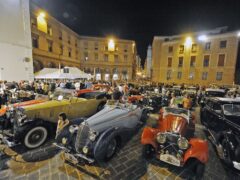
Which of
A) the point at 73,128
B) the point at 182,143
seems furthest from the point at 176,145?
the point at 73,128

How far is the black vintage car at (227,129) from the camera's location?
114 inches

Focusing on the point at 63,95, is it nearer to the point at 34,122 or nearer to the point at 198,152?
the point at 34,122

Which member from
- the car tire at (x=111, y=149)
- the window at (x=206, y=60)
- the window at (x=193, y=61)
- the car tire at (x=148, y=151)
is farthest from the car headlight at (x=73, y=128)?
the window at (x=206, y=60)

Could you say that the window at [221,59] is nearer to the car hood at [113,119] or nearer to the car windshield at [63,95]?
the car hood at [113,119]

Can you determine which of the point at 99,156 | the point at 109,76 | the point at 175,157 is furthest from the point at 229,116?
the point at 109,76

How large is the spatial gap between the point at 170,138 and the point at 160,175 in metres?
0.86

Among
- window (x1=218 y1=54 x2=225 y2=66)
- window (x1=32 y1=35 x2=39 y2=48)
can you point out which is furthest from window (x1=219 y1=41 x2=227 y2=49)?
window (x1=32 y1=35 x2=39 y2=48)

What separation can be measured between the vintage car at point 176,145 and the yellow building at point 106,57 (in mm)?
31365

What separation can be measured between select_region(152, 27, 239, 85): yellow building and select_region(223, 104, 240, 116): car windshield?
2546 centimetres

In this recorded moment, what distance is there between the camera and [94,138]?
3.12 meters

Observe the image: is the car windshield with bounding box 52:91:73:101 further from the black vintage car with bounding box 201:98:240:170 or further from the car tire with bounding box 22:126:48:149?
the black vintage car with bounding box 201:98:240:170

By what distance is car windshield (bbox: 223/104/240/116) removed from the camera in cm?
418

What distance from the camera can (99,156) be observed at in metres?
3.03

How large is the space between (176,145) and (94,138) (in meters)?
1.98
